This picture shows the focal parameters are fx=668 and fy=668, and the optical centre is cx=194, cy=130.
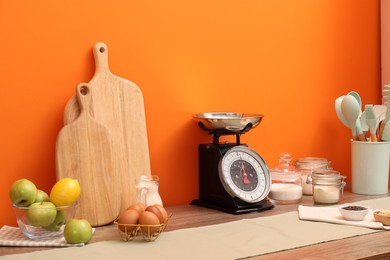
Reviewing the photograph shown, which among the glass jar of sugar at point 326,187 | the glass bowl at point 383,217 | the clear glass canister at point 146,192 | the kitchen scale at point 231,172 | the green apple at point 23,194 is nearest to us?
the green apple at point 23,194

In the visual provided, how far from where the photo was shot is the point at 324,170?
8.09ft

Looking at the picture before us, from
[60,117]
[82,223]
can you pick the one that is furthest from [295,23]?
[82,223]

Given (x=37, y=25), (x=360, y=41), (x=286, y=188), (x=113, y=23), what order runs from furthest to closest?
1. (x=360, y=41)
2. (x=286, y=188)
3. (x=113, y=23)
4. (x=37, y=25)

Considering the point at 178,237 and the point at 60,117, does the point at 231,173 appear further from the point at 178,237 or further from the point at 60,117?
the point at 60,117

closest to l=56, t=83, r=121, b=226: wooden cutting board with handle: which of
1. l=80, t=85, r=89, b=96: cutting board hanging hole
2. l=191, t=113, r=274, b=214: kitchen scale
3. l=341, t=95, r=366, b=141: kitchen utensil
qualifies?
l=80, t=85, r=89, b=96: cutting board hanging hole

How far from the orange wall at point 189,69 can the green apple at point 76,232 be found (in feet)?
1.10

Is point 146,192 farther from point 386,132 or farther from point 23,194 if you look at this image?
point 386,132

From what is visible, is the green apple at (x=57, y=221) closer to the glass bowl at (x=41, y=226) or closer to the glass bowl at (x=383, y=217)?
the glass bowl at (x=41, y=226)

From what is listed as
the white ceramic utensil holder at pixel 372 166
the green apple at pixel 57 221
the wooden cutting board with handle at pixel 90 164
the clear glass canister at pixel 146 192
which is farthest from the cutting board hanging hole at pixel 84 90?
the white ceramic utensil holder at pixel 372 166

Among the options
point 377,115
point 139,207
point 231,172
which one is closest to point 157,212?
point 139,207

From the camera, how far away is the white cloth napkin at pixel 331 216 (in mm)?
1989

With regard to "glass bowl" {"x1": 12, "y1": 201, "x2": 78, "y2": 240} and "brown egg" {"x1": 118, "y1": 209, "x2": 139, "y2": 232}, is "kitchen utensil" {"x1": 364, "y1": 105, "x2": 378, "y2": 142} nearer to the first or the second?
"brown egg" {"x1": 118, "y1": 209, "x2": 139, "y2": 232}

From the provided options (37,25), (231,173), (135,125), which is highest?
(37,25)

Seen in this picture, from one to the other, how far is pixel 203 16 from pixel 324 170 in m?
0.72
